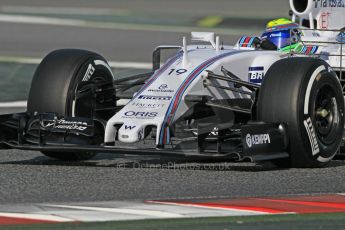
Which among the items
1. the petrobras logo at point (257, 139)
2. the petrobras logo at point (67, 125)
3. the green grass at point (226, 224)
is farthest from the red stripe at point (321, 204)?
Answer: the petrobras logo at point (67, 125)

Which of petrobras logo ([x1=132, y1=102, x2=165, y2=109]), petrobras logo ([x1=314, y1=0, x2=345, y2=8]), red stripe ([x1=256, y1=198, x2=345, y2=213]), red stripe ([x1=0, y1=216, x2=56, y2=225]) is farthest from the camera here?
petrobras logo ([x1=314, y1=0, x2=345, y2=8])

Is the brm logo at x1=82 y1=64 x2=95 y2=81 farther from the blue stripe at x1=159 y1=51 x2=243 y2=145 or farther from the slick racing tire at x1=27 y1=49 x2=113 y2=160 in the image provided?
the blue stripe at x1=159 y1=51 x2=243 y2=145

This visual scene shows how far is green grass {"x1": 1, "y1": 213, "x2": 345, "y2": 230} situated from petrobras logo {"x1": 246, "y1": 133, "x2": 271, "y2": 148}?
178 centimetres

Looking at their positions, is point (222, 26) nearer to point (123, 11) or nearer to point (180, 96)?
point (123, 11)

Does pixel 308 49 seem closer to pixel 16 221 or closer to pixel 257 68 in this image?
pixel 257 68

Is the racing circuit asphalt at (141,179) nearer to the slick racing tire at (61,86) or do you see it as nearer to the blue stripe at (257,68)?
the slick racing tire at (61,86)

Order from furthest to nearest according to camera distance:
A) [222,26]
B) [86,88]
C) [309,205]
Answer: [222,26], [86,88], [309,205]

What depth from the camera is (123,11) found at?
26.0 m

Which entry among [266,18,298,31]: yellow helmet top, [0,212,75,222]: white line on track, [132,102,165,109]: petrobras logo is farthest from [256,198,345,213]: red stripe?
[266,18,298,31]: yellow helmet top

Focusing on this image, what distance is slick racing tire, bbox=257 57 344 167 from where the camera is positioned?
854 centimetres

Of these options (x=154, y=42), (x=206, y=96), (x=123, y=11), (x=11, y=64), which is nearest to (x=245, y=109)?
(x=206, y=96)

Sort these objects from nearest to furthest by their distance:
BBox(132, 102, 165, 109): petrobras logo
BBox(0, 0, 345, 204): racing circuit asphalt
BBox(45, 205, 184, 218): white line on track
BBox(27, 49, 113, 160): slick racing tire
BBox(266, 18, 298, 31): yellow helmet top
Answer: BBox(45, 205, 184, 218): white line on track
BBox(0, 0, 345, 204): racing circuit asphalt
BBox(132, 102, 165, 109): petrobras logo
BBox(27, 49, 113, 160): slick racing tire
BBox(266, 18, 298, 31): yellow helmet top

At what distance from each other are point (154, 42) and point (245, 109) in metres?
11.7

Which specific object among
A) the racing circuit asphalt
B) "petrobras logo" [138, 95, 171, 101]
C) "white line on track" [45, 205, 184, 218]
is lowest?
the racing circuit asphalt
